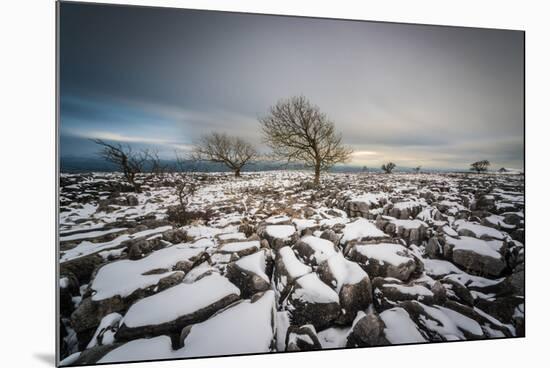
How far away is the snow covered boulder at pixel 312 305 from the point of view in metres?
1.94

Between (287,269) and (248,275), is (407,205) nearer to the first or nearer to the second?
(287,269)

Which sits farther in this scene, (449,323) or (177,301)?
(449,323)

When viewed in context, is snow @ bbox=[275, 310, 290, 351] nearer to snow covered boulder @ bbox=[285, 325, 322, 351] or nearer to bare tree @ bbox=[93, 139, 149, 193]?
snow covered boulder @ bbox=[285, 325, 322, 351]

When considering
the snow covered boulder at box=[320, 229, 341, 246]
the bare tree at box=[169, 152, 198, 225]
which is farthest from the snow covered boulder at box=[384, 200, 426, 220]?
the bare tree at box=[169, 152, 198, 225]

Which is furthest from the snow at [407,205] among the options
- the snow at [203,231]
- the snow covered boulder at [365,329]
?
the snow at [203,231]

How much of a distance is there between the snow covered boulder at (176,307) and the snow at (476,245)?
5.42 ft

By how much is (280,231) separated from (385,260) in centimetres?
79

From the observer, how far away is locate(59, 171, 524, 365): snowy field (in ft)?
6.02

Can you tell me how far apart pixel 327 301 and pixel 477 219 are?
1.36 metres

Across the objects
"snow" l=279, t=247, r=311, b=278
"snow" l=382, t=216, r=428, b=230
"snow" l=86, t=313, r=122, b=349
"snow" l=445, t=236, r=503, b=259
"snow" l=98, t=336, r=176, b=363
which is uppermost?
"snow" l=382, t=216, r=428, b=230

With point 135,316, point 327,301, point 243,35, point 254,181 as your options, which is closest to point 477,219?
point 327,301

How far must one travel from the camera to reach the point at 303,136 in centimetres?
215

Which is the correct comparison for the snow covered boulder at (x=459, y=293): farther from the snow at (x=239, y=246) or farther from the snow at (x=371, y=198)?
the snow at (x=239, y=246)

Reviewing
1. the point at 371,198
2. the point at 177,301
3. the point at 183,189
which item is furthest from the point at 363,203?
the point at 177,301
